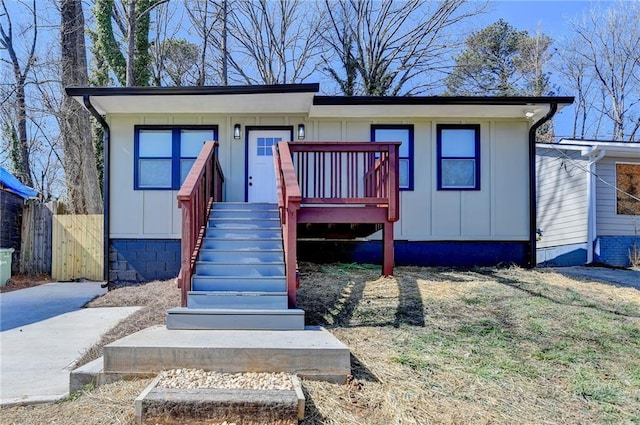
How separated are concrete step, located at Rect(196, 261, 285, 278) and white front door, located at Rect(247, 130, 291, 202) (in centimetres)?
313

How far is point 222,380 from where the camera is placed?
9.35 feet

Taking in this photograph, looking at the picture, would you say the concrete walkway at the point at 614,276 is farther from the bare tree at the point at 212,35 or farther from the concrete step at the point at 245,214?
the bare tree at the point at 212,35

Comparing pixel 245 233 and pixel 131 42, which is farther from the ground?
pixel 131 42

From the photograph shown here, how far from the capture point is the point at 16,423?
2.82 metres

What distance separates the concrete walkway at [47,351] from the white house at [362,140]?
1.94 meters

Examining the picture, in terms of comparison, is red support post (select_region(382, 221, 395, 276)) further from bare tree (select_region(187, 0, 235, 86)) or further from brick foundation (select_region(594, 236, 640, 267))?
bare tree (select_region(187, 0, 235, 86))

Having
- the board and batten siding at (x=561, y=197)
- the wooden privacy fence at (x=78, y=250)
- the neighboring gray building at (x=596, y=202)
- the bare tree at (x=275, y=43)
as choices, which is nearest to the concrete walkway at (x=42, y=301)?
the wooden privacy fence at (x=78, y=250)

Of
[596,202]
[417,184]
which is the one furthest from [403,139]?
[596,202]

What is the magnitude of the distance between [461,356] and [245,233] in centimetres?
304

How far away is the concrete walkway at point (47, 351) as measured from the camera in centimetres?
334

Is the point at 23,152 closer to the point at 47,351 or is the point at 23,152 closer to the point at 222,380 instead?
the point at 47,351

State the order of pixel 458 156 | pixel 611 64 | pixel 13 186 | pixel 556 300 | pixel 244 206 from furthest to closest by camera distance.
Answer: pixel 611 64
pixel 13 186
pixel 458 156
pixel 244 206
pixel 556 300

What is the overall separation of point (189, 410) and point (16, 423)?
135cm

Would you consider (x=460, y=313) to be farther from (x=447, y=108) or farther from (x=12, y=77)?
(x=12, y=77)
